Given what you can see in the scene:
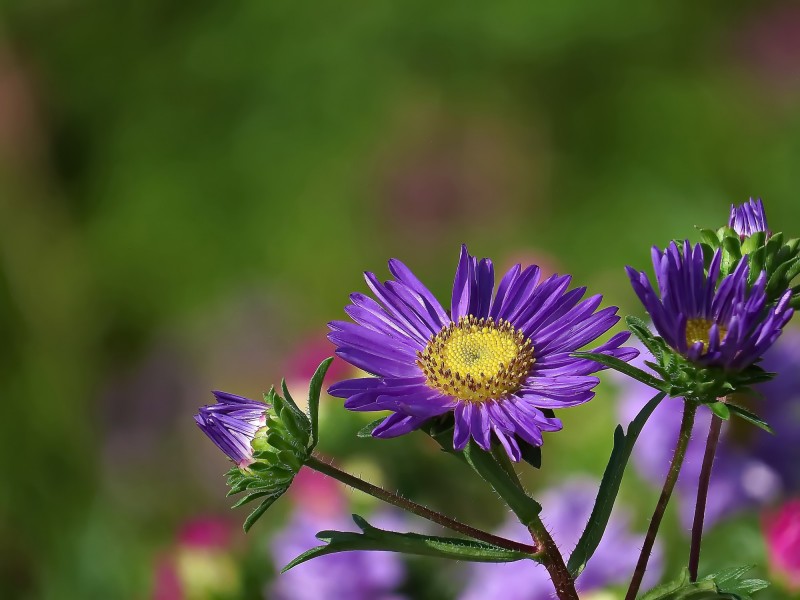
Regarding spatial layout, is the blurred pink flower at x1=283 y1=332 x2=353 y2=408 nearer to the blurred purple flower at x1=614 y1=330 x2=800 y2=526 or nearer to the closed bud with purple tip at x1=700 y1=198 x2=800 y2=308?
the blurred purple flower at x1=614 y1=330 x2=800 y2=526

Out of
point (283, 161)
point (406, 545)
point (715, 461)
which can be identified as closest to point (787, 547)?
point (715, 461)

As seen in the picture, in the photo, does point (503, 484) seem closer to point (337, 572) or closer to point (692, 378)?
point (692, 378)

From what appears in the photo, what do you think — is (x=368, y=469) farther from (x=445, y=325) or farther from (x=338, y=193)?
(x=338, y=193)

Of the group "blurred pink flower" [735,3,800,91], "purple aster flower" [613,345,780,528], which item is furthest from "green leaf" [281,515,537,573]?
"blurred pink flower" [735,3,800,91]

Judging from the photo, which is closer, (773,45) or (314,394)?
(314,394)

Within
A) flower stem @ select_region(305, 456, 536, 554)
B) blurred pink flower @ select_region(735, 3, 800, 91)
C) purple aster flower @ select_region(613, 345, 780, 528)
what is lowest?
flower stem @ select_region(305, 456, 536, 554)

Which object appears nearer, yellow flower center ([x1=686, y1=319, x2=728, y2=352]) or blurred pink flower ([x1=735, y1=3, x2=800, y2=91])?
yellow flower center ([x1=686, y1=319, x2=728, y2=352])

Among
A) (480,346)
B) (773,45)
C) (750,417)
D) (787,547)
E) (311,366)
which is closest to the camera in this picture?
(750,417)
